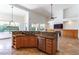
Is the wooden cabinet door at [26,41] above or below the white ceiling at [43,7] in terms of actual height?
below

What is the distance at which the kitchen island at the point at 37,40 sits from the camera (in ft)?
14.8

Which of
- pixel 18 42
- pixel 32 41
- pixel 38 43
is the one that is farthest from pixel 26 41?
pixel 38 43

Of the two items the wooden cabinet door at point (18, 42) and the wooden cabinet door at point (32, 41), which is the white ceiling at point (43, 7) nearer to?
the wooden cabinet door at point (32, 41)

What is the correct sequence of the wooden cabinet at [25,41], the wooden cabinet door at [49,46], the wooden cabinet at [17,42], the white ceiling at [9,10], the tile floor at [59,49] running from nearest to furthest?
the white ceiling at [9,10] < the tile floor at [59,49] < the wooden cabinet door at [49,46] < the wooden cabinet at [17,42] < the wooden cabinet at [25,41]

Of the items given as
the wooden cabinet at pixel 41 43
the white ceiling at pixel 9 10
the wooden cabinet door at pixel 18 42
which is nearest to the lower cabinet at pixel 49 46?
the wooden cabinet at pixel 41 43

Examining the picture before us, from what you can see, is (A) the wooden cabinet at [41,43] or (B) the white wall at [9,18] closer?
(B) the white wall at [9,18]

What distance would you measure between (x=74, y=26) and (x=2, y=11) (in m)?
6.15

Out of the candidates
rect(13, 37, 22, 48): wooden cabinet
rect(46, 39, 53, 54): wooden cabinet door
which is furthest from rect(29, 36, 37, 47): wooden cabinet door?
rect(46, 39, 53, 54): wooden cabinet door

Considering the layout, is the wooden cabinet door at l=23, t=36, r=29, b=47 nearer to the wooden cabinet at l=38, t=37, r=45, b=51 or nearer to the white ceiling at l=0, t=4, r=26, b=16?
the wooden cabinet at l=38, t=37, r=45, b=51

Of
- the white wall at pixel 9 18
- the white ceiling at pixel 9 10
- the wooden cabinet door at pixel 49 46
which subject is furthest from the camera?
the wooden cabinet door at pixel 49 46

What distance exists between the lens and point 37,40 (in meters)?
5.79

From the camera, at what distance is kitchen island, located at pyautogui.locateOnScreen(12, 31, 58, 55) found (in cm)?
450

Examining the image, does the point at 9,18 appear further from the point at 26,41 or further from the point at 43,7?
the point at 26,41
